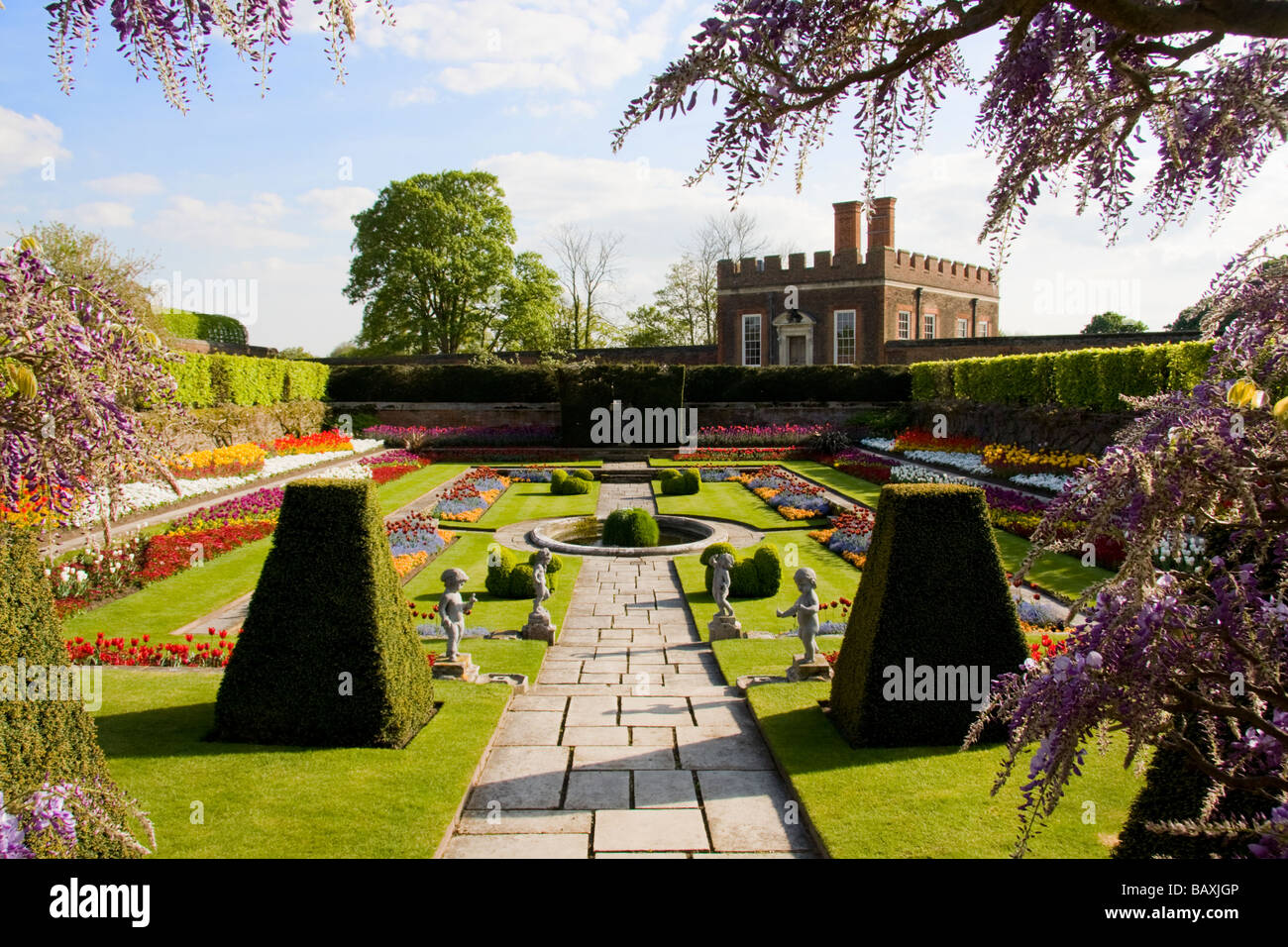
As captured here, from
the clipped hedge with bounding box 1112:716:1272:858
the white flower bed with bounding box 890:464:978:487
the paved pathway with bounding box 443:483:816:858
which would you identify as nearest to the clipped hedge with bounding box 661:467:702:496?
the white flower bed with bounding box 890:464:978:487

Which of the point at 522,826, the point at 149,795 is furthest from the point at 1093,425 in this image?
the point at 149,795

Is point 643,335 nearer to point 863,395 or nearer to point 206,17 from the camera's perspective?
point 863,395

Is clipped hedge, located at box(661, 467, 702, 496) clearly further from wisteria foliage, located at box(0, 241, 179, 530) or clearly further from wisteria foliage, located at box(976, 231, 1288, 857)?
wisteria foliage, located at box(976, 231, 1288, 857)

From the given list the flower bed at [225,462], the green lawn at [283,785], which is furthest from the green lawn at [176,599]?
the flower bed at [225,462]

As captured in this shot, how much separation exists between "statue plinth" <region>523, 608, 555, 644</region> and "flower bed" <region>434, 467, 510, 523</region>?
7.71 m

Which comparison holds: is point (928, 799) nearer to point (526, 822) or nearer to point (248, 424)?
point (526, 822)

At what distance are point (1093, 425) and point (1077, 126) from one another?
55.7 feet

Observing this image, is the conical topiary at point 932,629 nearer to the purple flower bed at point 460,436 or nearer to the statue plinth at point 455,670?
the statue plinth at point 455,670

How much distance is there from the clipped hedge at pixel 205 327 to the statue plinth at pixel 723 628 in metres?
28.6

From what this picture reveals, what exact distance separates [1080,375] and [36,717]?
1934 centimetres

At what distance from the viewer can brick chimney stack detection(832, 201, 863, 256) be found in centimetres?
3738

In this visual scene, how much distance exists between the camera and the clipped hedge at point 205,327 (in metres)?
32.4

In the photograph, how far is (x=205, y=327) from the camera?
35.9 metres

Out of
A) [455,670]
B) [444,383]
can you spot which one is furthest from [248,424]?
[455,670]
